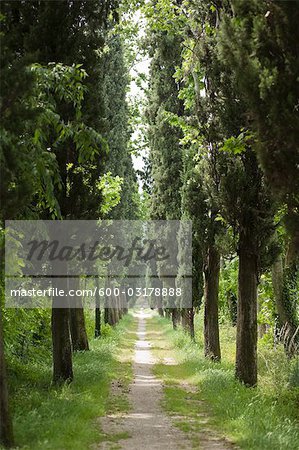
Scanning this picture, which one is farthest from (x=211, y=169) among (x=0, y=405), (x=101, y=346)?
(x=101, y=346)

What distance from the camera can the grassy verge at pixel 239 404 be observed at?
313 inches

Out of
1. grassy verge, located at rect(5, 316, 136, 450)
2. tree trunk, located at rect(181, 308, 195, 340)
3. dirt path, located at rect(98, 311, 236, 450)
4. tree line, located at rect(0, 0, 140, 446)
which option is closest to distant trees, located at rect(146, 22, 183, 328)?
tree trunk, located at rect(181, 308, 195, 340)

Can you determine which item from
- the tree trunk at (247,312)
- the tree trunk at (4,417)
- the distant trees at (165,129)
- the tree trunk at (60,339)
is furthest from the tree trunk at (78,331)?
the tree trunk at (4,417)

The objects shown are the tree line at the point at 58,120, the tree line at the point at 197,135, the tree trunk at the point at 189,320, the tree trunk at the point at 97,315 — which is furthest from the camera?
the tree trunk at the point at 97,315

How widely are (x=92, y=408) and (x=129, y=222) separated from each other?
2427 cm

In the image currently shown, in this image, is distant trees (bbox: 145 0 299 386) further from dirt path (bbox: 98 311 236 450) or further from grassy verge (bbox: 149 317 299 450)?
dirt path (bbox: 98 311 236 450)

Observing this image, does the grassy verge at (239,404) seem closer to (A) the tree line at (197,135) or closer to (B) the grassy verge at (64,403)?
(A) the tree line at (197,135)

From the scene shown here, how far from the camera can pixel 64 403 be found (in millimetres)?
9977

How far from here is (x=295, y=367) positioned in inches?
433

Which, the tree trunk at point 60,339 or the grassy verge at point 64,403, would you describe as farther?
the tree trunk at point 60,339

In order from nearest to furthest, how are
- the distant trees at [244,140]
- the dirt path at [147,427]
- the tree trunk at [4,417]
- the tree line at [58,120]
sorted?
the distant trees at [244,140] → the tree trunk at [4,417] → the tree line at [58,120] → the dirt path at [147,427]

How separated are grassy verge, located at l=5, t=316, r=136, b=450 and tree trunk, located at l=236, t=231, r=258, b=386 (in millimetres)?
2611

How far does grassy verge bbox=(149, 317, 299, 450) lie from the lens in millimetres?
7945

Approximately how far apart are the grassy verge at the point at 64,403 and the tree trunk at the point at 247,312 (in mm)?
2611
